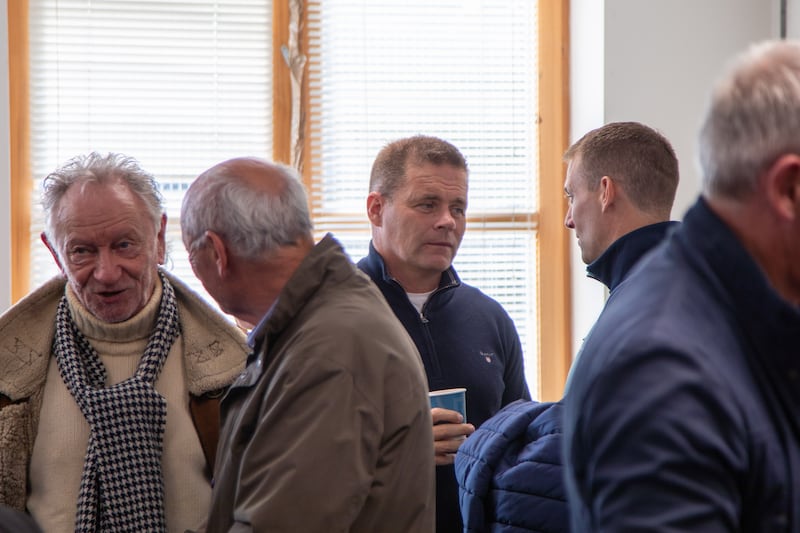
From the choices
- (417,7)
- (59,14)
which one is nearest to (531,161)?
(417,7)

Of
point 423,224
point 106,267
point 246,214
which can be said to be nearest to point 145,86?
point 423,224

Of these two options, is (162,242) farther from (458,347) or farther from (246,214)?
(458,347)

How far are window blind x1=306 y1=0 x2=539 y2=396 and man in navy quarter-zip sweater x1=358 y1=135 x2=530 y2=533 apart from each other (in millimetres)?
1017

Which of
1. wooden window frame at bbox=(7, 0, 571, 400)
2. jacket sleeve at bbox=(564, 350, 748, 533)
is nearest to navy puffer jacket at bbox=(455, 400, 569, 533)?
jacket sleeve at bbox=(564, 350, 748, 533)

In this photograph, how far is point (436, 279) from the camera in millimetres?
2523

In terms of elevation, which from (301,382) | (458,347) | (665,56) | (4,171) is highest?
(665,56)

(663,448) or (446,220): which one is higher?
(446,220)

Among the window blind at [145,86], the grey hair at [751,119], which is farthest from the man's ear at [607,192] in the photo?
the window blind at [145,86]

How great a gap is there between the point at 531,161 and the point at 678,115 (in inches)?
23.4

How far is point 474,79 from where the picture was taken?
3.66 metres

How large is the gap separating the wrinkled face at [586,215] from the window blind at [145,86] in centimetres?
162

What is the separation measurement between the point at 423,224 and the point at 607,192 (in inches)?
20.3

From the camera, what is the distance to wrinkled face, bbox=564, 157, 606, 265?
7.37 feet

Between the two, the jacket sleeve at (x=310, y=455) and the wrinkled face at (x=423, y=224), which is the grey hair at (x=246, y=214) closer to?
the jacket sleeve at (x=310, y=455)
